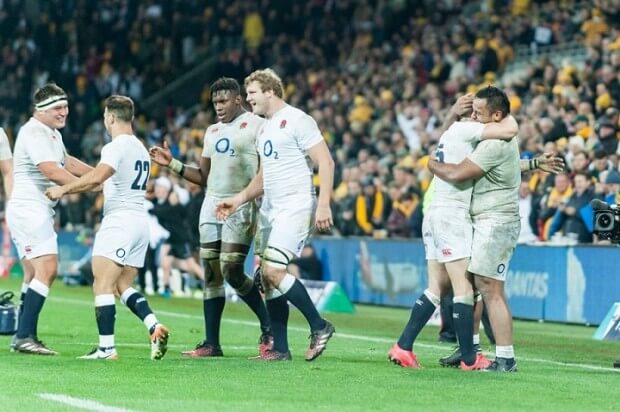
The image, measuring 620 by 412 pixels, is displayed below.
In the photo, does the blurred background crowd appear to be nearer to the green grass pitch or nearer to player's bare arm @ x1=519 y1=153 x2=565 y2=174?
the green grass pitch

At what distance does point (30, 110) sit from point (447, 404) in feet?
103

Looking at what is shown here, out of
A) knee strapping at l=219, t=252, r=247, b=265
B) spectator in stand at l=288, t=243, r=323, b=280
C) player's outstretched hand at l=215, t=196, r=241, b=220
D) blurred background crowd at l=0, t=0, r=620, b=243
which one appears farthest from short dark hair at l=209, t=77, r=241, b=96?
spectator in stand at l=288, t=243, r=323, b=280

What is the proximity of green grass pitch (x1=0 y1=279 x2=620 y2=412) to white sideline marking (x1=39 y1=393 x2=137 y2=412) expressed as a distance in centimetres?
1

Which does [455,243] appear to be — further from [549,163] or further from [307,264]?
[307,264]

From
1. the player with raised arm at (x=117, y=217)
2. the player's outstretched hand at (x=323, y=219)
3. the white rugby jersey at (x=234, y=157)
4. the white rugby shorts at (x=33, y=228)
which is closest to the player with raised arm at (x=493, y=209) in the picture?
the player's outstretched hand at (x=323, y=219)

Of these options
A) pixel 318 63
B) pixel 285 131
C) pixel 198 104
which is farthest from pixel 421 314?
pixel 198 104

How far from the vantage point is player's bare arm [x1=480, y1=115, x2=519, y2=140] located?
1191cm

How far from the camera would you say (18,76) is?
40531mm

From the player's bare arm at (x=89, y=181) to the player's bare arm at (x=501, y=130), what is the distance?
323 cm

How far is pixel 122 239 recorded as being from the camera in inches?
498

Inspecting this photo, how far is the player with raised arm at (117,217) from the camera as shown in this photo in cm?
1253

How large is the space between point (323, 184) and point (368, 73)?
20640 mm

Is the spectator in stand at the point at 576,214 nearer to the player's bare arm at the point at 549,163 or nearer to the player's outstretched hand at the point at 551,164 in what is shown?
the player's bare arm at the point at 549,163

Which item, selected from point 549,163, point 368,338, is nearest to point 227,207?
point 549,163
